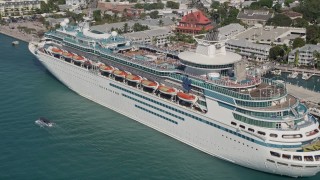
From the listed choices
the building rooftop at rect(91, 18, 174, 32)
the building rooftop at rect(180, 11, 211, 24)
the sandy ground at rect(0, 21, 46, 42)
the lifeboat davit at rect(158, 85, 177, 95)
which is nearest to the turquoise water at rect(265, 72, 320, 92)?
the lifeboat davit at rect(158, 85, 177, 95)

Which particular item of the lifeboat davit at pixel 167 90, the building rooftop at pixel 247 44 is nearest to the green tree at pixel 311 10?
the building rooftop at pixel 247 44

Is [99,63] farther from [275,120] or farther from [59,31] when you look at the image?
Answer: [275,120]

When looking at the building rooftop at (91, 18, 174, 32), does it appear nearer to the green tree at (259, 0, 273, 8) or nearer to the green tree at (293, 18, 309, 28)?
the green tree at (259, 0, 273, 8)

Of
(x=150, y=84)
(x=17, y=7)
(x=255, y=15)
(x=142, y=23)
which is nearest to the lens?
(x=150, y=84)

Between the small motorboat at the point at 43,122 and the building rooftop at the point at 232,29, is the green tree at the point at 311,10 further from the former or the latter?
the small motorboat at the point at 43,122

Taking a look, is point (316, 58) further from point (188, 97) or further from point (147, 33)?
point (188, 97)

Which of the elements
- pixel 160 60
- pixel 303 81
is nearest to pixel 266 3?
pixel 303 81
